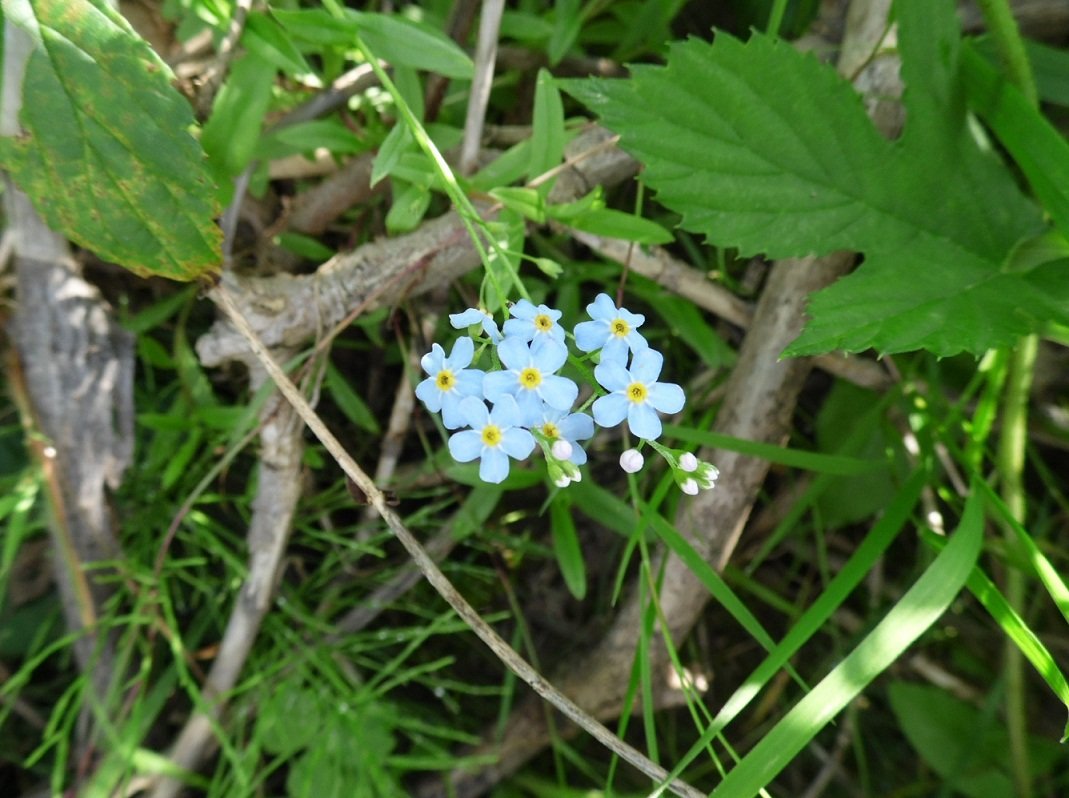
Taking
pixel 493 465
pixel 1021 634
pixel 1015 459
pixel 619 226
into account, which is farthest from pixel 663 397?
pixel 1015 459

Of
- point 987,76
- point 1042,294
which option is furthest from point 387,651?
point 987,76

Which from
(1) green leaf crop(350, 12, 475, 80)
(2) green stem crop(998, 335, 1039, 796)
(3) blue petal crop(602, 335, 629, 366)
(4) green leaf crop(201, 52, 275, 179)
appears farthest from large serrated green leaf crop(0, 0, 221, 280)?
(2) green stem crop(998, 335, 1039, 796)

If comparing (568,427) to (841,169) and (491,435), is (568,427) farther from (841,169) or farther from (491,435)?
(841,169)

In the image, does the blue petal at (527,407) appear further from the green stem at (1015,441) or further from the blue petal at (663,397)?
the green stem at (1015,441)

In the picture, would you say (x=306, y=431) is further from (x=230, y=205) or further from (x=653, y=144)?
(x=653, y=144)

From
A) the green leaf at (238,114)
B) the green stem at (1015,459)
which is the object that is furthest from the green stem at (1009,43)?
the green leaf at (238,114)

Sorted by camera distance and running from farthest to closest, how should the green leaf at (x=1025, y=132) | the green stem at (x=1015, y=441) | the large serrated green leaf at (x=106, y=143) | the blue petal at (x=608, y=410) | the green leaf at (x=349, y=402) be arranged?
the green leaf at (x=349, y=402) < the green stem at (x=1015, y=441) < the green leaf at (x=1025, y=132) < the large serrated green leaf at (x=106, y=143) < the blue petal at (x=608, y=410)

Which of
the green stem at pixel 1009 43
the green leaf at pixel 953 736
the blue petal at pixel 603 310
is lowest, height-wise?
the green leaf at pixel 953 736

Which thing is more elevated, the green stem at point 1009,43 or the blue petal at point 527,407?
the green stem at point 1009,43
